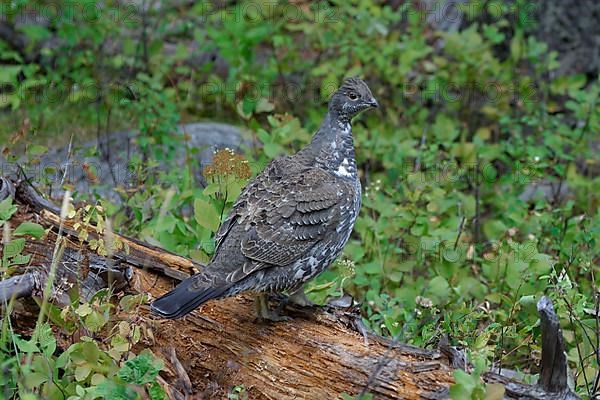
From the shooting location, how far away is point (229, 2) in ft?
36.1

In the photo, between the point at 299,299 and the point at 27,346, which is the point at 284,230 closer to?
the point at 299,299

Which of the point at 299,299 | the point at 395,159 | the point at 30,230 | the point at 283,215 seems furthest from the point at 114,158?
the point at 299,299

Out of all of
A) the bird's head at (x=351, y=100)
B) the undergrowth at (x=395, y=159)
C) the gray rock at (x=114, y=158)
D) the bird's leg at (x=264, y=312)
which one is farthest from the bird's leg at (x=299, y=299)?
the gray rock at (x=114, y=158)

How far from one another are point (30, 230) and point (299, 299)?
1.62 m

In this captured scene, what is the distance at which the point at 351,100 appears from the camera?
230 inches

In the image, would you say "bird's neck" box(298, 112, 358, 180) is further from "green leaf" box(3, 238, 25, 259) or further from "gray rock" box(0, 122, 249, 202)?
"green leaf" box(3, 238, 25, 259)

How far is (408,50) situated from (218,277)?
5.23 meters

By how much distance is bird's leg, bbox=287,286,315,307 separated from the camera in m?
5.06

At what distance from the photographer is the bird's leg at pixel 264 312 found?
4.95 m

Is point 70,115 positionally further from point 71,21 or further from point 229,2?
point 229,2

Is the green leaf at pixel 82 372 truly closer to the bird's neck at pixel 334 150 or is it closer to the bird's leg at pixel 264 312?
the bird's leg at pixel 264 312

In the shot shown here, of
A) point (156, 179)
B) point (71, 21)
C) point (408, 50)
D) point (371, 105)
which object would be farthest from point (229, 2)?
point (371, 105)

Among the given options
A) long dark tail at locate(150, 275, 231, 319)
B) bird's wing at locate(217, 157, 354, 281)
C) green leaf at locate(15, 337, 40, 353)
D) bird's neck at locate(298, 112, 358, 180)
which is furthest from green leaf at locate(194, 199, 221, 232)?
green leaf at locate(15, 337, 40, 353)

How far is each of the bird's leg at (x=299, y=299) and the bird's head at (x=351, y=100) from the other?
4.44ft
